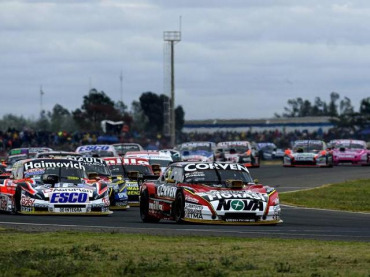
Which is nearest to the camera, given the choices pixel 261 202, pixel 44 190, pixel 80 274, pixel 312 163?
pixel 80 274

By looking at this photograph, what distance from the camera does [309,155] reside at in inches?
2224

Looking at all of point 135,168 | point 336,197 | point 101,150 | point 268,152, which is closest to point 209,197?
point 135,168

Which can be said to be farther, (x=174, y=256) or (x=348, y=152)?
(x=348, y=152)

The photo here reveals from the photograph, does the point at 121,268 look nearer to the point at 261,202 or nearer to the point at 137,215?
A: the point at 261,202

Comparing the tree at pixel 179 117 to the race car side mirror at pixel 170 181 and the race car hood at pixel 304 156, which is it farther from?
the race car side mirror at pixel 170 181

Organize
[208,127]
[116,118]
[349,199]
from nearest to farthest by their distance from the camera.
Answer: [349,199], [116,118], [208,127]

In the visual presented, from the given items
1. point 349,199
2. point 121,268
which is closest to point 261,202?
point 121,268

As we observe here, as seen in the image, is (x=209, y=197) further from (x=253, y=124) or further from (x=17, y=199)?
(x=253, y=124)

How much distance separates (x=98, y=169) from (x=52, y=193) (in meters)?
5.05

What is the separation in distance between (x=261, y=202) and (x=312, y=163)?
35.1m

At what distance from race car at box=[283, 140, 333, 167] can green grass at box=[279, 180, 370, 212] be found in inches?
661

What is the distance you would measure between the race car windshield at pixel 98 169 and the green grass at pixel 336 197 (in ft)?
17.6

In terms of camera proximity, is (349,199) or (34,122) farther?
(34,122)

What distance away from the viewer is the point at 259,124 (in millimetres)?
139500
